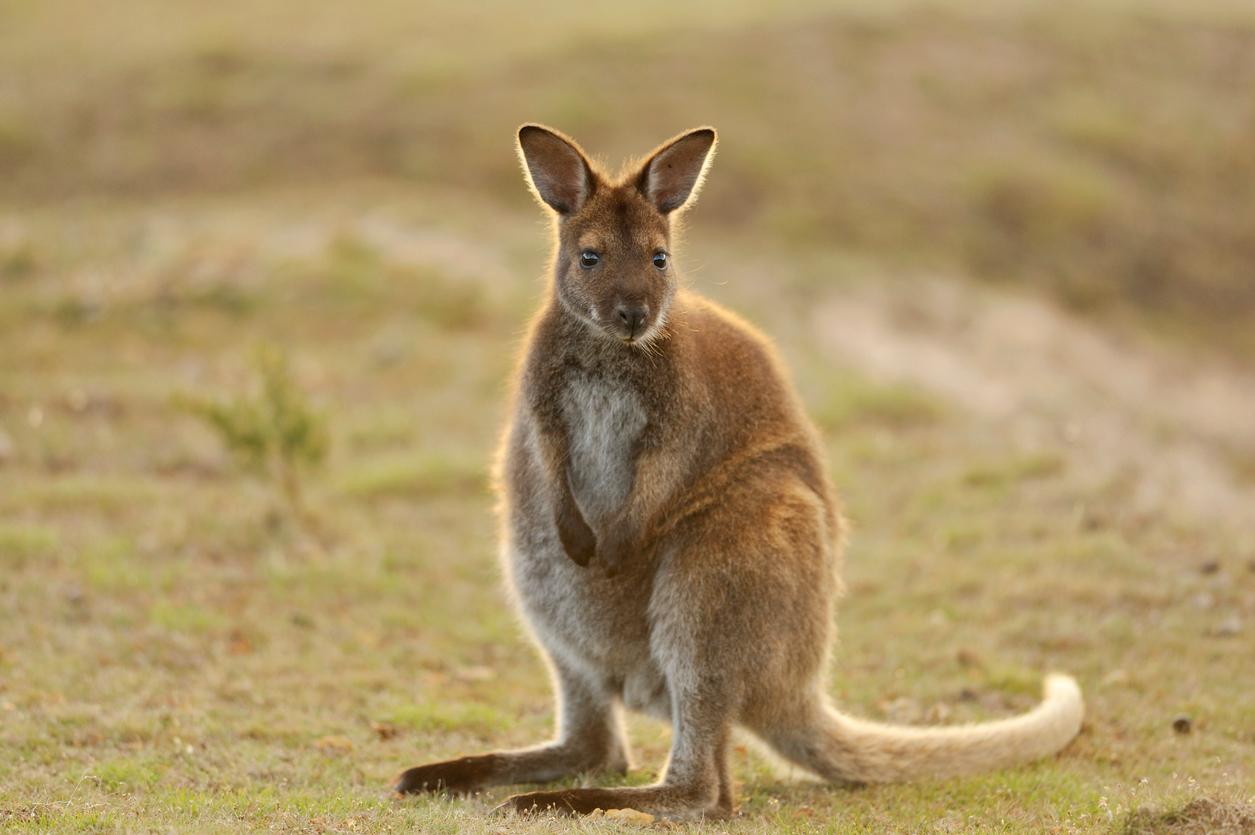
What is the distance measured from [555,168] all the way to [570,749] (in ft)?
7.29

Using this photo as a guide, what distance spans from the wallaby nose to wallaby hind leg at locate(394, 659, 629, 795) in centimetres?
144

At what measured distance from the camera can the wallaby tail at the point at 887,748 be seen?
5312mm

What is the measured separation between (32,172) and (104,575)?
593 inches

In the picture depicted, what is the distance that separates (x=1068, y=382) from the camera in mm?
15039

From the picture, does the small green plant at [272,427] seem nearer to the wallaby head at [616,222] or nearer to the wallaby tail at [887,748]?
the wallaby head at [616,222]

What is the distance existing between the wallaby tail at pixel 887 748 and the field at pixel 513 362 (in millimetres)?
95

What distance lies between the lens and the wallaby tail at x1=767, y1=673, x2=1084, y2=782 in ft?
17.4

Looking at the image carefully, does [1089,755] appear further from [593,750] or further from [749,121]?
[749,121]

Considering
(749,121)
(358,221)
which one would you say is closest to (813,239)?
(749,121)

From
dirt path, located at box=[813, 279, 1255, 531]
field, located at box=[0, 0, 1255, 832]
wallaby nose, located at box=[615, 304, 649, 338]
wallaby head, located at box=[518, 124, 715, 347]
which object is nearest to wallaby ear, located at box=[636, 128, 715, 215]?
wallaby head, located at box=[518, 124, 715, 347]

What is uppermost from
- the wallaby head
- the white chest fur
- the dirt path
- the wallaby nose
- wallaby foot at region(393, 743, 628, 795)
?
the wallaby head

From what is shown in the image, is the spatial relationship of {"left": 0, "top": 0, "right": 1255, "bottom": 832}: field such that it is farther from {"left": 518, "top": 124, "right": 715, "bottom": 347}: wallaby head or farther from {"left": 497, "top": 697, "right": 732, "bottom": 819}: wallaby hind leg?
{"left": 518, "top": 124, "right": 715, "bottom": 347}: wallaby head

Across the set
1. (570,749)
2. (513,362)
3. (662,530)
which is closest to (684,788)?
(570,749)

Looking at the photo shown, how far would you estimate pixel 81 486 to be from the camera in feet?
29.5
